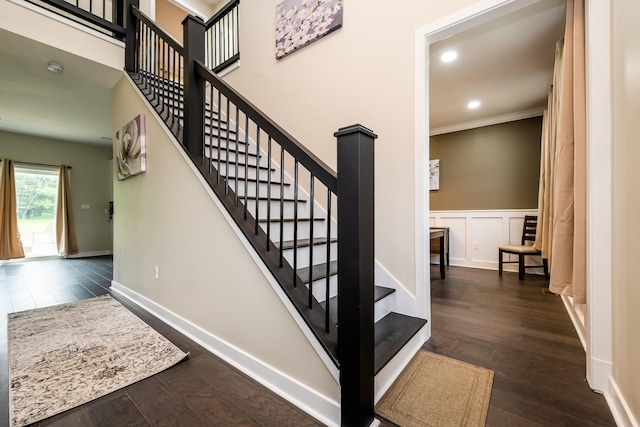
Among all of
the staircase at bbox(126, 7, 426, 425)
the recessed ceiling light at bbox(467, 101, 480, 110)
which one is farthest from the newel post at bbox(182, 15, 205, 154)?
the recessed ceiling light at bbox(467, 101, 480, 110)

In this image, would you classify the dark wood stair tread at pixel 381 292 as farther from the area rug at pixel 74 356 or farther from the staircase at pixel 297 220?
the area rug at pixel 74 356

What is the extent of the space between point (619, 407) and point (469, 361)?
606mm

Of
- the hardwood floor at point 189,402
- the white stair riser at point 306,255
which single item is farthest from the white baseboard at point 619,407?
the white stair riser at point 306,255

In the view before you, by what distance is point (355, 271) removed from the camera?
108 centimetres

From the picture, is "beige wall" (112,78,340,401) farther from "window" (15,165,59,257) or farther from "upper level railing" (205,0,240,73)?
"window" (15,165,59,257)

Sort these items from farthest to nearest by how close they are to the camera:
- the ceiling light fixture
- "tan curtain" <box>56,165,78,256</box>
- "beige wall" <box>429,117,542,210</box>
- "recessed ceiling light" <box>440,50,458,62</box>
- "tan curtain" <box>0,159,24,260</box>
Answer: "tan curtain" <box>56,165,78,256</box> < "tan curtain" <box>0,159,24,260</box> < "beige wall" <box>429,117,542,210</box> < the ceiling light fixture < "recessed ceiling light" <box>440,50,458,62</box>

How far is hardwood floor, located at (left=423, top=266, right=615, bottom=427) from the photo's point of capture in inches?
47.5

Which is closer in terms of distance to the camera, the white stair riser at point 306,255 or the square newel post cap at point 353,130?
the square newel post cap at point 353,130

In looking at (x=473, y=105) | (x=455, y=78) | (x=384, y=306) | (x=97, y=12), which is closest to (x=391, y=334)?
(x=384, y=306)

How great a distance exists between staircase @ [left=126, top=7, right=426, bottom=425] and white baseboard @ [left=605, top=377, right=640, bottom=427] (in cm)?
86

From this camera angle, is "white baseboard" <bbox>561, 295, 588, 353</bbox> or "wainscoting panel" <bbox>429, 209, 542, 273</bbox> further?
"wainscoting panel" <bbox>429, 209, 542, 273</bbox>

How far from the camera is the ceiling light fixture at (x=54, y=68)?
286 centimetres

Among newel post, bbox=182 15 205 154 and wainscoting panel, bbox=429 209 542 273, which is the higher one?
newel post, bbox=182 15 205 154

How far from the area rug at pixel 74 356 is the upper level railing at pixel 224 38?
320 cm
